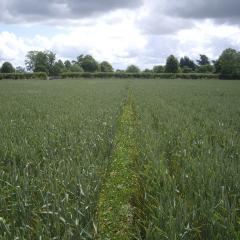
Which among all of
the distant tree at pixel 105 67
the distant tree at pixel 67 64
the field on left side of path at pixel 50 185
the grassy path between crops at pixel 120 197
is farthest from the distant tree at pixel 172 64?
the field on left side of path at pixel 50 185

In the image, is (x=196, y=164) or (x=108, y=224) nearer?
(x=108, y=224)

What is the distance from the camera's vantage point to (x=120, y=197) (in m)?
6.22

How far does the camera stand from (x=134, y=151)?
9188 mm

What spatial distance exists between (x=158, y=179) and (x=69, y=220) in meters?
1.79

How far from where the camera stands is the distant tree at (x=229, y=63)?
9870 cm

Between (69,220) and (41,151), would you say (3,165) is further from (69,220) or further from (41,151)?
(69,220)

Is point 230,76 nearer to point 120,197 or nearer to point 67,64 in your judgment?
point 120,197

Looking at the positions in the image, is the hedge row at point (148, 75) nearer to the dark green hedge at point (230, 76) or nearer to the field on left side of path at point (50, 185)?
the dark green hedge at point (230, 76)

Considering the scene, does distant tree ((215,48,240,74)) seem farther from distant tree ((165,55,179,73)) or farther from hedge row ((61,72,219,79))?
distant tree ((165,55,179,73))

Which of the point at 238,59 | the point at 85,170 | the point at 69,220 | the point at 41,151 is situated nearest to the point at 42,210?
the point at 69,220

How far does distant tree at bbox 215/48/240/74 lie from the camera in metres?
98.7

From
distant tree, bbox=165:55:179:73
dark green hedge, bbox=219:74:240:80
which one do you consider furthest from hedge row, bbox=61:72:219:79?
distant tree, bbox=165:55:179:73

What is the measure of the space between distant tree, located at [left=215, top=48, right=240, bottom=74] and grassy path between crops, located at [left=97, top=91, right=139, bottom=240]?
91964 millimetres

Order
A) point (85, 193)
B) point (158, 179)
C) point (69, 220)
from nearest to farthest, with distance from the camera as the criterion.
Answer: point (69, 220) < point (85, 193) < point (158, 179)
